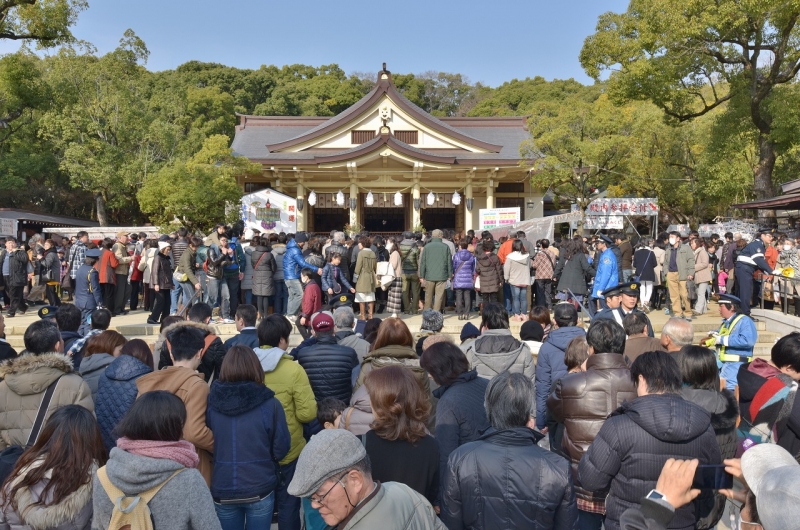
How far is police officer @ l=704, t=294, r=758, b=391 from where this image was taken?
481 centimetres

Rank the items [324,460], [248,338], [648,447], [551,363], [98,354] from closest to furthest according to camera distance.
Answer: [324,460], [648,447], [98,354], [551,363], [248,338]

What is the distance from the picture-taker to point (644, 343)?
14.2ft

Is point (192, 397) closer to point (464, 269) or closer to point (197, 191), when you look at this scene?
point (464, 269)

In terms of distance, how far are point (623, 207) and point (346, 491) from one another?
56.1 ft

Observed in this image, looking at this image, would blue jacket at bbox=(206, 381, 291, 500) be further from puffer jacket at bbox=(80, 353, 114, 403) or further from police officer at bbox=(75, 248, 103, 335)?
police officer at bbox=(75, 248, 103, 335)

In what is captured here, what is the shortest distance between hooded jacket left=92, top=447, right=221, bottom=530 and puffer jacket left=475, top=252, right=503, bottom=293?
313 inches

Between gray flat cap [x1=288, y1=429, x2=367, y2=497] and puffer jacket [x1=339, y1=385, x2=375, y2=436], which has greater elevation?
gray flat cap [x1=288, y1=429, x2=367, y2=497]

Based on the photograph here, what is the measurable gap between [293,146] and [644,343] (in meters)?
20.4

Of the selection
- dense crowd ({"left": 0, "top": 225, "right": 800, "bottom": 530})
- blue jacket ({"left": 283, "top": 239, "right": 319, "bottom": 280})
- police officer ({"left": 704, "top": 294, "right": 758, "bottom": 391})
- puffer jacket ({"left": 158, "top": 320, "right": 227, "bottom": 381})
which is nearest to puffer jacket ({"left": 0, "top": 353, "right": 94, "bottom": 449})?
dense crowd ({"left": 0, "top": 225, "right": 800, "bottom": 530})

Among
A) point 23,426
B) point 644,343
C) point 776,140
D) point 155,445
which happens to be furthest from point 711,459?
point 776,140

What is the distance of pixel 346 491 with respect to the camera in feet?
6.64

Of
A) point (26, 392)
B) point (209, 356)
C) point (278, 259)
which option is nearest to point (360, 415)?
point (209, 356)

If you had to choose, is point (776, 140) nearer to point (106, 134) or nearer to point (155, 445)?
point (155, 445)

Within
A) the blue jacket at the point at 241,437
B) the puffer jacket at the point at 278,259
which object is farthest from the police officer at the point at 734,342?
the puffer jacket at the point at 278,259
